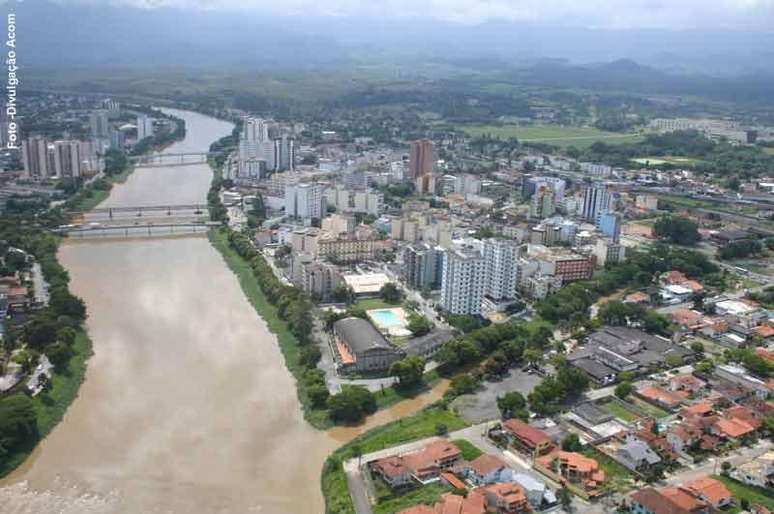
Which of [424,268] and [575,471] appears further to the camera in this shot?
[424,268]

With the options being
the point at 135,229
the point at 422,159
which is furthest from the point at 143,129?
the point at 135,229

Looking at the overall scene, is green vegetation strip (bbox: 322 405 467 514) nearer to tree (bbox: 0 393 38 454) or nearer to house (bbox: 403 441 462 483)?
house (bbox: 403 441 462 483)

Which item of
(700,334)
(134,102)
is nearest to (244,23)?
(134,102)

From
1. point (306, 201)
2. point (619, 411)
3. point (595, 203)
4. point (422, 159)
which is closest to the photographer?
point (619, 411)

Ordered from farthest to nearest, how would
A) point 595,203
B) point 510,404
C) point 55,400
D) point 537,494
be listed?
point 595,203, point 55,400, point 510,404, point 537,494

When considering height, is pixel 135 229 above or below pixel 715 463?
above

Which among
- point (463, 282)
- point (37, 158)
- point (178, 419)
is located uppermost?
point (37, 158)

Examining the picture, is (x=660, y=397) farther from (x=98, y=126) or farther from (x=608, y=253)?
(x=98, y=126)
